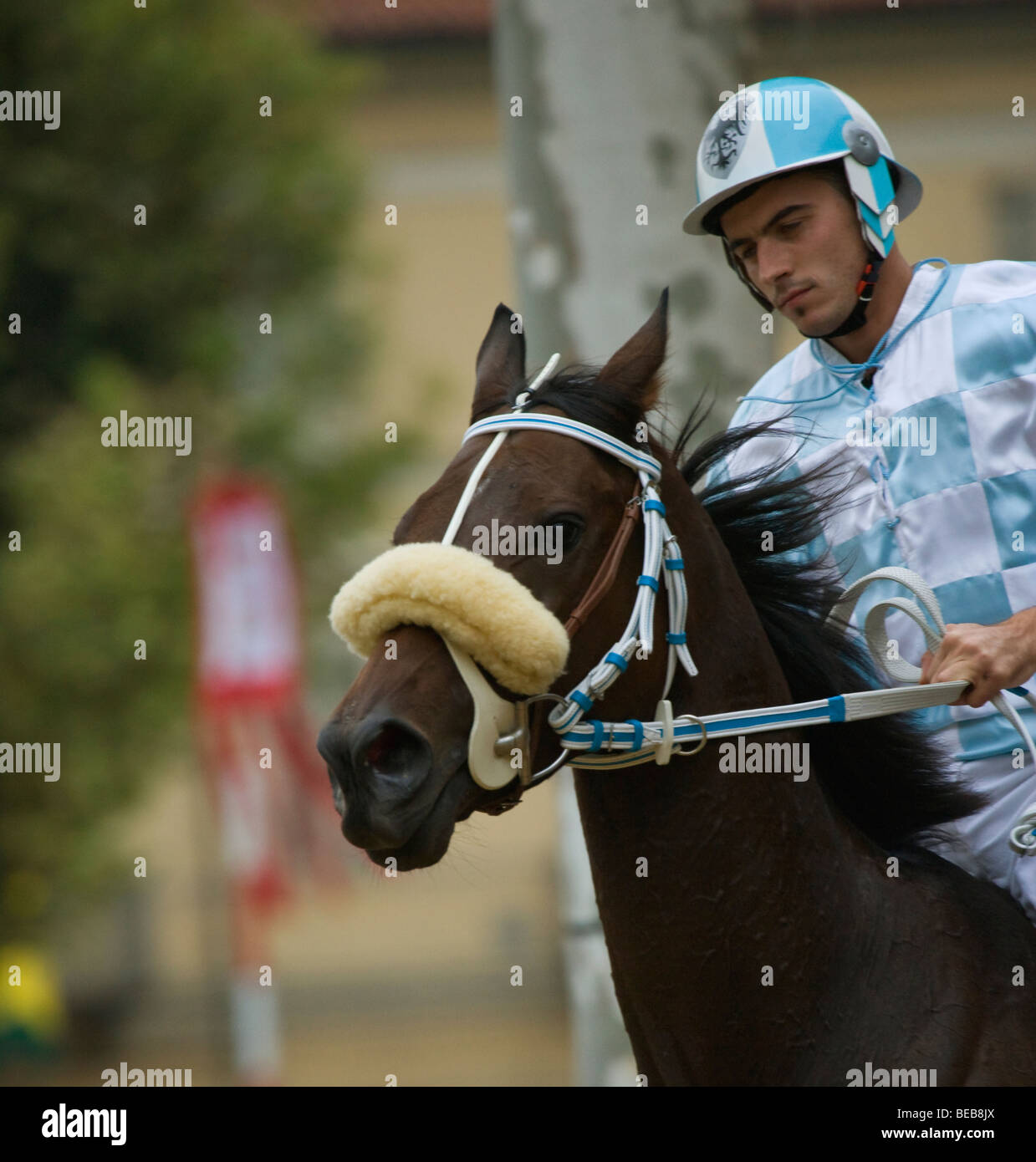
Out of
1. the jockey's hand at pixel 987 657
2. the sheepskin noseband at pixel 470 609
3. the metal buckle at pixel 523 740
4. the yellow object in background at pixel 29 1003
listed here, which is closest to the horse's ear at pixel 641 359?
the sheepskin noseband at pixel 470 609

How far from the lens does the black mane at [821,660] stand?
2.77 meters

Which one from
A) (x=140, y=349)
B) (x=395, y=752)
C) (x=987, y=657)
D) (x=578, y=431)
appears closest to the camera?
(x=395, y=752)

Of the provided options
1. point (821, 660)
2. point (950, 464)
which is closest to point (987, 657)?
point (821, 660)

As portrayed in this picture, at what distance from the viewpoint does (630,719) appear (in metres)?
2.42

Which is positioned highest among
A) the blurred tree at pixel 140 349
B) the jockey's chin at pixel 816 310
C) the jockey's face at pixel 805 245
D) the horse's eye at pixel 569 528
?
the blurred tree at pixel 140 349

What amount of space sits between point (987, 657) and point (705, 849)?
61cm

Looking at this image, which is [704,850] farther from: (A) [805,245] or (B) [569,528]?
(A) [805,245]

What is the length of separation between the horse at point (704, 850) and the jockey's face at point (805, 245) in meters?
0.63

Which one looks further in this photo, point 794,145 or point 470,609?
point 794,145

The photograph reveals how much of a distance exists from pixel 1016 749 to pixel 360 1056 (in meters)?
10.0

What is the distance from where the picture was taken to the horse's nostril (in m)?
2.15

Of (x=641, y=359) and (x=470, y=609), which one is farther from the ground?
(x=641, y=359)

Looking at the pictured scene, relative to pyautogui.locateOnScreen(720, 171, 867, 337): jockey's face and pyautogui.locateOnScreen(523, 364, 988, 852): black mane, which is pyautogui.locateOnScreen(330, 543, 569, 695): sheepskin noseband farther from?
pyautogui.locateOnScreen(720, 171, 867, 337): jockey's face

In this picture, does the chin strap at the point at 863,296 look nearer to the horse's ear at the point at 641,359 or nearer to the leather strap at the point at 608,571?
the horse's ear at the point at 641,359
